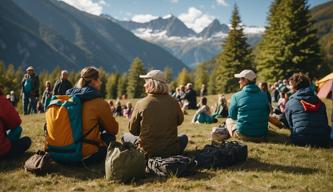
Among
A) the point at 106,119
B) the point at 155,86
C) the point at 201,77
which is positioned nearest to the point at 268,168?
the point at 155,86

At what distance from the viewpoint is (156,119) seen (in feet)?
25.4

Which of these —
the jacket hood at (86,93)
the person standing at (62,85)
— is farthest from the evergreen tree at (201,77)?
the jacket hood at (86,93)

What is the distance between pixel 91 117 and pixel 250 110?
182 inches

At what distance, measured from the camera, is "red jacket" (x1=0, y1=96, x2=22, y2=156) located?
8.19 meters

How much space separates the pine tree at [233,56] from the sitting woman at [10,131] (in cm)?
4635

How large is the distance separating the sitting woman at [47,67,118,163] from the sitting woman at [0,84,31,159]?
1.16 m

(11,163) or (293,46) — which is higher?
(293,46)

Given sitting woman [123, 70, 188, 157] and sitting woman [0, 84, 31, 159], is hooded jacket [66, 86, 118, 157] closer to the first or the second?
sitting woman [123, 70, 188, 157]

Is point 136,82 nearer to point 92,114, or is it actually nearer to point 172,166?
point 92,114

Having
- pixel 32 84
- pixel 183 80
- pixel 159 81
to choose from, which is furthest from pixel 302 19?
pixel 183 80

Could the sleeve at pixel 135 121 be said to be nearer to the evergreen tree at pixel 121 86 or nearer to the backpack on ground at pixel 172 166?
the backpack on ground at pixel 172 166

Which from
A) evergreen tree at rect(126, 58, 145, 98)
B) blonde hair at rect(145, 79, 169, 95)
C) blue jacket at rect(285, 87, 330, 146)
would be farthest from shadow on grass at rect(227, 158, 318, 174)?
evergreen tree at rect(126, 58, 145, 98)

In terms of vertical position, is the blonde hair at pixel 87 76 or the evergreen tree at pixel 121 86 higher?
the evergreen tree at pixel 121 86

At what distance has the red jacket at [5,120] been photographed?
819 centimetres
